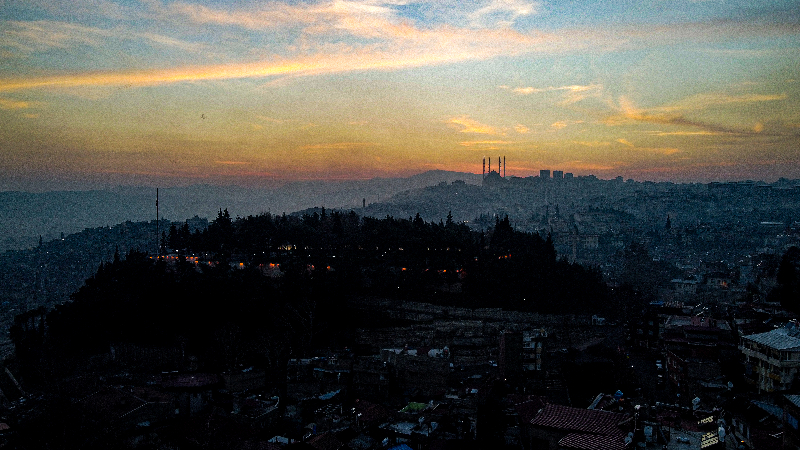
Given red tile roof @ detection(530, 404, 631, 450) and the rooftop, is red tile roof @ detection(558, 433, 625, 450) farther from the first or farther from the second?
the rooftop

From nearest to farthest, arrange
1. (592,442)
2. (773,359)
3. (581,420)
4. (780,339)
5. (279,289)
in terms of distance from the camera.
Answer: (592,442) → (581,420) → (773,359) → (780,339) → (279,289)

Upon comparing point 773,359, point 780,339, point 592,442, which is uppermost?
point 780,339

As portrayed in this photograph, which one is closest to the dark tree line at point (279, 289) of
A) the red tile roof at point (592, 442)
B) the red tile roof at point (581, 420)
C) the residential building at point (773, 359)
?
the red tile roof at point (581, 420)

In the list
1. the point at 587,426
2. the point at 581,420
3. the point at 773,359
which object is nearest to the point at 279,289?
the point at 581,420

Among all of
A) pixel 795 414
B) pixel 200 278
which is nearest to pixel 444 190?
pixel 200 278

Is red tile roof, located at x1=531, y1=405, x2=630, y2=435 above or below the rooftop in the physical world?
below

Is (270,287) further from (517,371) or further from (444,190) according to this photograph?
(444,190)

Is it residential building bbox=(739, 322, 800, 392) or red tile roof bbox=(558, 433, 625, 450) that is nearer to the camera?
red tile roof bbox=(558, 433, 625, 450)

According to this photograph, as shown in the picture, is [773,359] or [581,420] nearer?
[581,420]

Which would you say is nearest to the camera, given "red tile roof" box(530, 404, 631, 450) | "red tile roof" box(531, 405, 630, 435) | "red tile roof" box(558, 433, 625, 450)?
"red tile roof" box(558, 433, 625, 450)

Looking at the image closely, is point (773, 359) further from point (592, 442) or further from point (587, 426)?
point (592, 442)

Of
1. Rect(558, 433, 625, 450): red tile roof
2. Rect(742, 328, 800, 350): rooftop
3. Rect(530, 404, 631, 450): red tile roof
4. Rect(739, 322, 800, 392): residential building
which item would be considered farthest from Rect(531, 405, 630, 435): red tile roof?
Rect(742, 328, 800, 350): rooftop

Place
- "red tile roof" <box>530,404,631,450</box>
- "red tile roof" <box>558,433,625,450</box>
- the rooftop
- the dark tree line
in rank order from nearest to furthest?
1. "red tile roof" <box>558,433,625,450</box>
2. "red tile roof" <box>530,404,631,450</box>
3. the rooftop
4. the dark tree line
